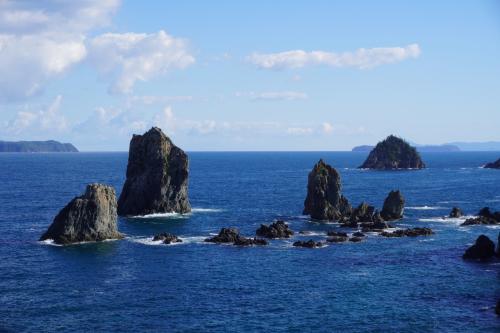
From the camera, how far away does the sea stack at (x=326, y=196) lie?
142125mm

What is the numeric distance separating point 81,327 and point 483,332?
42.8 m

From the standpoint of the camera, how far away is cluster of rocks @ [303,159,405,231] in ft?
459

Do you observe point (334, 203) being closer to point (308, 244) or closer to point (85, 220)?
point (308, 244)

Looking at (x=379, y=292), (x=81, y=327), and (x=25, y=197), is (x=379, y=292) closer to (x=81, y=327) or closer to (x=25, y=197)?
(x=81, y=327)

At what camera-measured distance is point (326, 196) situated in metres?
144

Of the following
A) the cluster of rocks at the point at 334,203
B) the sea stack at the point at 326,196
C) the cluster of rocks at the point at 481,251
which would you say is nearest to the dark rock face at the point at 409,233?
the cluster of rocks at the point at 334,203

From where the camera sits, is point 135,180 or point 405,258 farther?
point 135,180

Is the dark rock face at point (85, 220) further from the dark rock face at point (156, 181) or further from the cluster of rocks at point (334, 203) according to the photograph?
the cluster of rocks at point (334, 203)

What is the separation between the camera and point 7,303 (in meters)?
75.8

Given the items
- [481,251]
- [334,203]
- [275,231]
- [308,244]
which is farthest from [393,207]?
[481,251]

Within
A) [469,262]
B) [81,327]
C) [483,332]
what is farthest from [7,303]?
[469,262]

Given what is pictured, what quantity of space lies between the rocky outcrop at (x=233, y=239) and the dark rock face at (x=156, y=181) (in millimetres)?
35618

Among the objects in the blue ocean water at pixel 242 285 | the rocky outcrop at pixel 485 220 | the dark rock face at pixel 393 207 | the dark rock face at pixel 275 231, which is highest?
the dark rock face at pixel 393 207

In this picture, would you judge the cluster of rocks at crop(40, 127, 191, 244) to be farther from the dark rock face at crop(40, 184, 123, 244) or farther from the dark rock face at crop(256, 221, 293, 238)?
the dark rock face at crop(256, 221, 293, 238)
